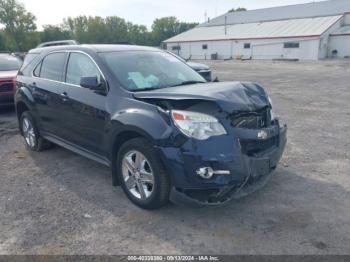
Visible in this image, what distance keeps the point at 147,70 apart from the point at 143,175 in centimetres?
152

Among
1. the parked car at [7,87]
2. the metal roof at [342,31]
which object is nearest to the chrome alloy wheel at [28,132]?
the parked car at [7,87]

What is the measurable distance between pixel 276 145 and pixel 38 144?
4106mm

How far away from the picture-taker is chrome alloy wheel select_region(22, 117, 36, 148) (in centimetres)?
598

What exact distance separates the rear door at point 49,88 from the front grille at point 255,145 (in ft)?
9.43

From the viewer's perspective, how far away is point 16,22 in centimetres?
5850

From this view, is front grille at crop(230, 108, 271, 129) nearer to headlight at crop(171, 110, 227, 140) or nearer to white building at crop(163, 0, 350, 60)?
headlight at crop(171, 110, 227, 140)

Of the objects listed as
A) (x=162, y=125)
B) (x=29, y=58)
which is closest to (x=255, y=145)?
(x=162, y=125)

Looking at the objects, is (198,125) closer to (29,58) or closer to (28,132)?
(28,132)

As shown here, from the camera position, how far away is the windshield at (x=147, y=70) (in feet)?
13.9

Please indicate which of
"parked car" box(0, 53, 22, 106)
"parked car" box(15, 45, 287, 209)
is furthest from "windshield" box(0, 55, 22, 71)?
"parked car" box(15, 45, 287, 209)

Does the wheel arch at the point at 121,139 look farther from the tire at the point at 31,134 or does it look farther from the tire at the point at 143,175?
the tire at the point at 31,134

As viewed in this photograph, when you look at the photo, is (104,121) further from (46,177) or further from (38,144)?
(38,144)

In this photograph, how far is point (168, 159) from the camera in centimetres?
340

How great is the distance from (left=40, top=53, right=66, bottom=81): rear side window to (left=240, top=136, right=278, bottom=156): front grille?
3.03m
